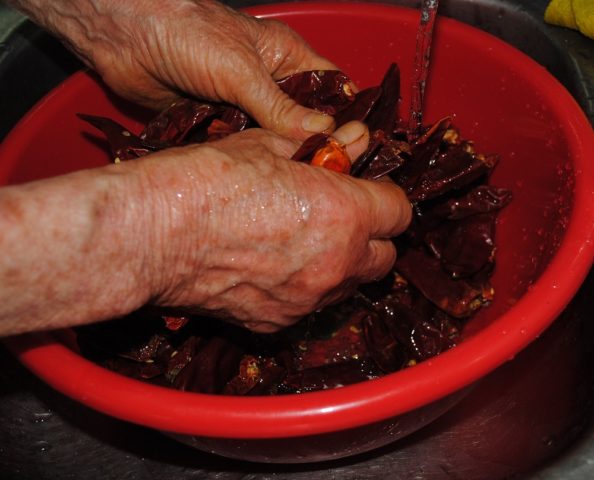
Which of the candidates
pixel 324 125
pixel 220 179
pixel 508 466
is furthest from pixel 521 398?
pixel 220 179

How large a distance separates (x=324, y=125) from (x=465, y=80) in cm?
58

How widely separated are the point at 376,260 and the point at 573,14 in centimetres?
115

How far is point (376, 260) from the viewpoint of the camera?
4.59ft

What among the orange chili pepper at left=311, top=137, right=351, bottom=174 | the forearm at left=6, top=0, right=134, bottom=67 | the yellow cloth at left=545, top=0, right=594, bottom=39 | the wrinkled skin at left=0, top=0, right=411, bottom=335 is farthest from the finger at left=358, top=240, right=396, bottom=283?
the yellow cloth at left=545, top=0, right=594, bottom=39

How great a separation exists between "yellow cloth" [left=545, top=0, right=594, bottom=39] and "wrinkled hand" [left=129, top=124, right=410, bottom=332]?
1.08 m

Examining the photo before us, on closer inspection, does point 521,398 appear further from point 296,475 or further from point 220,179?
point 220,179

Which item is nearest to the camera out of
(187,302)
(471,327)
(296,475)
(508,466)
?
(187,302)

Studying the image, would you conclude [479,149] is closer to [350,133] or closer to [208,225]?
[350,133]

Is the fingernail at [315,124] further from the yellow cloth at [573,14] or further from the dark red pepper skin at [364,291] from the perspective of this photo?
the yellow cloth at [573,14]

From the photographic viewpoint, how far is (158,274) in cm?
111

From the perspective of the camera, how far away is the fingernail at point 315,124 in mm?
1477

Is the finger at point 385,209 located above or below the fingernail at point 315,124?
below

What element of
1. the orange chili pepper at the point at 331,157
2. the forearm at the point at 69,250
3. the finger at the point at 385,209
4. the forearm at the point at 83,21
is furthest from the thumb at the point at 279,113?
the forearm at the point at 69,250

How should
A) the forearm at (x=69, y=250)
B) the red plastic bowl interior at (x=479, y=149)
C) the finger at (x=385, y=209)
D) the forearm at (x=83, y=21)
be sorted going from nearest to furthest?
the forearm at (x=69, y=250)
the red plastic bowl interior at (x=479, y=149)
the finger at (x=385, y=209)
the forearm at (x=83, y=21)
